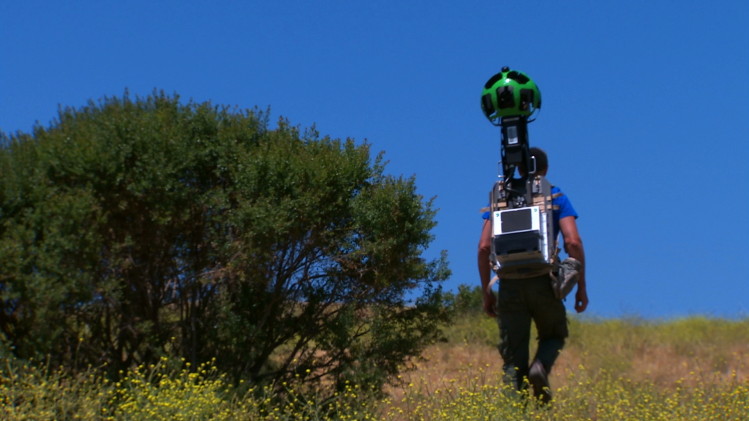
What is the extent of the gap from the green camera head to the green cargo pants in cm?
135

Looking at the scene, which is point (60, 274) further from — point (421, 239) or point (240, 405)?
point (421, 239)

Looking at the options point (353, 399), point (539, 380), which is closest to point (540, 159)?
point (539, 380)

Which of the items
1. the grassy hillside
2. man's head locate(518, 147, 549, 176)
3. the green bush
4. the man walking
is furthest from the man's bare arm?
the green bush

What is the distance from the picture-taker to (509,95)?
7715mm

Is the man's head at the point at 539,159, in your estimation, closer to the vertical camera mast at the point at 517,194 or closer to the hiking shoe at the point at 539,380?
the vertical camera mast at the point at 517,194

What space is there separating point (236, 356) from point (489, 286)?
3.40m

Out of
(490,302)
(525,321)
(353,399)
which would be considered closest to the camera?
(525,321)

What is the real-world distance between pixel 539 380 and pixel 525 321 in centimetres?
48

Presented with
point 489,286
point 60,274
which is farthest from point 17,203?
point 489,286

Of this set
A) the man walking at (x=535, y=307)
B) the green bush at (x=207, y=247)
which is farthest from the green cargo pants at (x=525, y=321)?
the green bush at (x=207, y=247)

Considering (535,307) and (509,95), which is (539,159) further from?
(535,307)

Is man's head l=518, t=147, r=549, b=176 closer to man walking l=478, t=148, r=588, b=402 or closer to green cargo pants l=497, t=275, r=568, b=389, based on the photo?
man walking l=478, t=148, r=588, b=402

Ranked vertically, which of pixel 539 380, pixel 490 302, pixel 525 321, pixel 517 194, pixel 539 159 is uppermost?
pixel 539 159

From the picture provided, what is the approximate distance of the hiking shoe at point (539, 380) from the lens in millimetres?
7688
